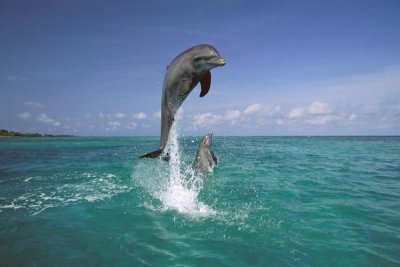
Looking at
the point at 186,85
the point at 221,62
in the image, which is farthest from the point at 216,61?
the point at 186,85

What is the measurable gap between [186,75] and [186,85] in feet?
0.70

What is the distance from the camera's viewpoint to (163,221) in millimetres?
7645

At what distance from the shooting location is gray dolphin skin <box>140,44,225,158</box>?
6.29 m

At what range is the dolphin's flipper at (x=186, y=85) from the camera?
6.63m

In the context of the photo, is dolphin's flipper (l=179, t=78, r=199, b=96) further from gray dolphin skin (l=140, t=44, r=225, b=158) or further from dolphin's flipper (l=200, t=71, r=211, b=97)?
dolphin's flipper (l=200, t=71, r=211, b=97)

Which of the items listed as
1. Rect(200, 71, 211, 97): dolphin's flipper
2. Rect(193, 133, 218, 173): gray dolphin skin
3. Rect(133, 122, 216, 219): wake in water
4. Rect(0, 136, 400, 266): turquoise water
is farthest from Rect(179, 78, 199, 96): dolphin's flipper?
Rect(193, 133, 218, 173): gray dolphin skin

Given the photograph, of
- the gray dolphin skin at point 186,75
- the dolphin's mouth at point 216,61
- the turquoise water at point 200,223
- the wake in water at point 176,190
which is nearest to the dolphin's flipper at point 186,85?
the gray dolphin skin at point 186,75

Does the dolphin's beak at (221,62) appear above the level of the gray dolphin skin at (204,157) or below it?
above

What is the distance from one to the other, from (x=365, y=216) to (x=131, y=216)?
20.2 feet

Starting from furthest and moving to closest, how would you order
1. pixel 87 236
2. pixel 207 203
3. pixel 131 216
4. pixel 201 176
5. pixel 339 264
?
pixel 201 176 → pixel 207 203 → pixel 131 216 → pixel 87 236 → pixel 339 264

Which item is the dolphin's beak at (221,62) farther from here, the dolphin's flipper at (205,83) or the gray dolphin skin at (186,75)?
the dolphin's flipper at (205,83)

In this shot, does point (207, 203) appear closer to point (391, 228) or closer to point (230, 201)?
point (230, 201)

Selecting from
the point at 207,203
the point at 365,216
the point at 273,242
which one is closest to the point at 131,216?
the point at 207,203

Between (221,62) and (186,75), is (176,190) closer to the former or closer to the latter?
(186,75)
